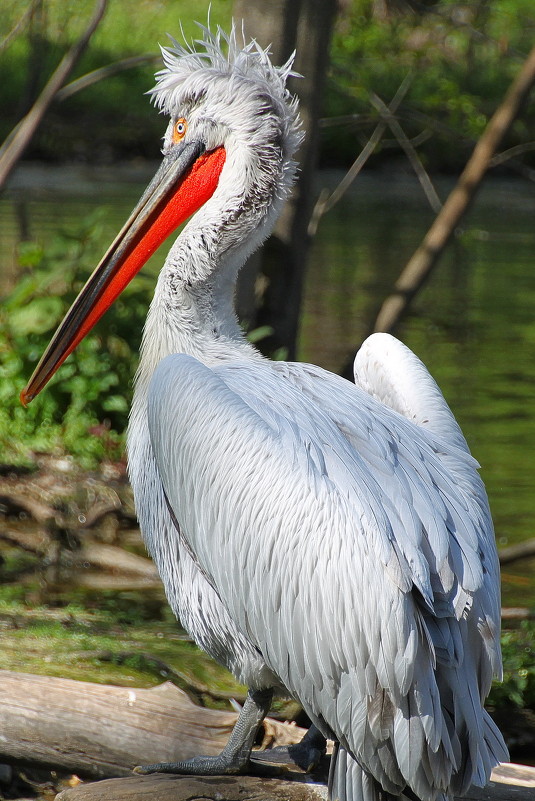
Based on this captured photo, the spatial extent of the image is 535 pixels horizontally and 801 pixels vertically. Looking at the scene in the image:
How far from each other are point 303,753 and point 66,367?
3801mm

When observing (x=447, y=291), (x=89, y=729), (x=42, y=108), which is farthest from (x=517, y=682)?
(x=447, y=291)

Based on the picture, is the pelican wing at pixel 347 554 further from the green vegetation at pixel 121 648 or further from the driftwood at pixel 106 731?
the green vegetation at pixel 121 648

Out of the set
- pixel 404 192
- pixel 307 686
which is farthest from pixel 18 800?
pixel 404 192

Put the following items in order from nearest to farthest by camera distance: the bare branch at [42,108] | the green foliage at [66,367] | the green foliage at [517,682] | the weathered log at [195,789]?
the weathered log at [195,789] < the green foliage at [517,682] < the bare branch at [42,108] < the green foliage at [66,367]

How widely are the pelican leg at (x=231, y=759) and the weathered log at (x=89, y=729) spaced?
0.09 meters

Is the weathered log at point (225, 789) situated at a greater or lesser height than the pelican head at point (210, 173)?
lesser

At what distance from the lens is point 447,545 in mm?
2555

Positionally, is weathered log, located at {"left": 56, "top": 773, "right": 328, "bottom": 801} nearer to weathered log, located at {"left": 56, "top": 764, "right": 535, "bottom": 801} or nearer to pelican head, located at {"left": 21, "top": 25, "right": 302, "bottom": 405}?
weathered log, located at {"left": 56, "top": 764, "right": 535, "bottom": 801}

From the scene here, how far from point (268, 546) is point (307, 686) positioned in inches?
13.8

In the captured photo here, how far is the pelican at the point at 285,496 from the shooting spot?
8.20 feet

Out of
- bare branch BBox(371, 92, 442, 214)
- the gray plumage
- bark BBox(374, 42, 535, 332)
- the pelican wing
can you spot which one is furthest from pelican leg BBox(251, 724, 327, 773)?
bare branch BBox(371, 92, 442, 214)

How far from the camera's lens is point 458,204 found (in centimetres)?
574

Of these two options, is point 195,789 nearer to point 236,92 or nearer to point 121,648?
point 121,648

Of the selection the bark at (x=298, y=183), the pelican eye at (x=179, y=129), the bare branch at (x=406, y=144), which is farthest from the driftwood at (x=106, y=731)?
the bare branch at (x=406, y=144)
